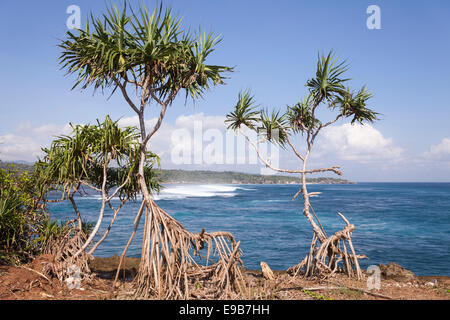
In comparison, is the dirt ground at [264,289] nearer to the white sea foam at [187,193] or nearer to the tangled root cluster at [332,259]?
the tangled root cluster at [332,259]

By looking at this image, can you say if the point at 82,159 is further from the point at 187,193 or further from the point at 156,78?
the point at 187,193

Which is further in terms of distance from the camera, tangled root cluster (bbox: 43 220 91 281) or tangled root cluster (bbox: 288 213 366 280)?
tangled root cluster (bbox: 288 213 366 280)

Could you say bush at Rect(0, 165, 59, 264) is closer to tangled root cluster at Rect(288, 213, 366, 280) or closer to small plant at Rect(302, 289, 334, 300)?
Answer: small plant at Rect(302, 289, 334, 300)

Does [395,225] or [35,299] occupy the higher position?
[35,299]

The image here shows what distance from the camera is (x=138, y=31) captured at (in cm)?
581

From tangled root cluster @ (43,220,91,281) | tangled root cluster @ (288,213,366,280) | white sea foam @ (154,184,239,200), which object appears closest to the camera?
tangled root cluster @ (43,220,91,281)

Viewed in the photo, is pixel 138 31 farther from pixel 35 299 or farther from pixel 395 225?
pixel 395 225

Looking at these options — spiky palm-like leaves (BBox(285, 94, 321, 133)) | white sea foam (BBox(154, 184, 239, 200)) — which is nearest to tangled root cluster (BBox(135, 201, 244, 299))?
spiky palm-like leaves (BBox(285, 94, 321, 133))

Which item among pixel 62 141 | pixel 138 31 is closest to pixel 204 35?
pixel 138 31

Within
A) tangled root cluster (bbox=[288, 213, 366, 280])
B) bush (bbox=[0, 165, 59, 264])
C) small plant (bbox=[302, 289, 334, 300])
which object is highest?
bush (bbox=[0, 165, 59, 264])

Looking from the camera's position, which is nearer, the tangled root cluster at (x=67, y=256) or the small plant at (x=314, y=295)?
the small plant at (x=314, y=295)

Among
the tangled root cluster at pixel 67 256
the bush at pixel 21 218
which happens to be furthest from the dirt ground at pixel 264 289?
the bush at pixel 21 218

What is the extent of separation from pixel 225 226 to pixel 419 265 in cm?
1445
